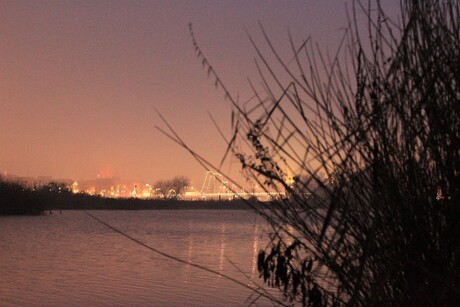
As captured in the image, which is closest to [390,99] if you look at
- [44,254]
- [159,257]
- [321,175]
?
[321,175]

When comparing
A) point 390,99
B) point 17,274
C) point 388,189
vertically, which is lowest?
point 17,274

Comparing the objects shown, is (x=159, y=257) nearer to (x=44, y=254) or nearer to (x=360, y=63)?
(x=44, y=254)

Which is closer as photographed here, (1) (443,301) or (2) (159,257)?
(1) (443,301)

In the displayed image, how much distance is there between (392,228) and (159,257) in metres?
22.6

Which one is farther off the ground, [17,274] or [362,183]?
[362,183]

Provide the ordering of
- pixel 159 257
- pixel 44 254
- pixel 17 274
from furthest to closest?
pixel 44 254, pixel 159 257, pixel 17 274

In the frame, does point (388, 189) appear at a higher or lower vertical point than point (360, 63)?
lower

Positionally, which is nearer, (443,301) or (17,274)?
(443,301)

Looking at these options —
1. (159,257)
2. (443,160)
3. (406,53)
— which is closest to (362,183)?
(443,160)

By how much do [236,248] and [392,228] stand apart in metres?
27.3

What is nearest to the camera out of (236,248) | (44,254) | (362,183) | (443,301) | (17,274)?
(443,301)

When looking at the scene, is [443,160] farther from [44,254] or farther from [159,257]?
[44,254]

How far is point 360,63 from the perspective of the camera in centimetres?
357

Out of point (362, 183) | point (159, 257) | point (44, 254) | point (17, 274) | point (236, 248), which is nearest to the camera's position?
point (362, 183)
